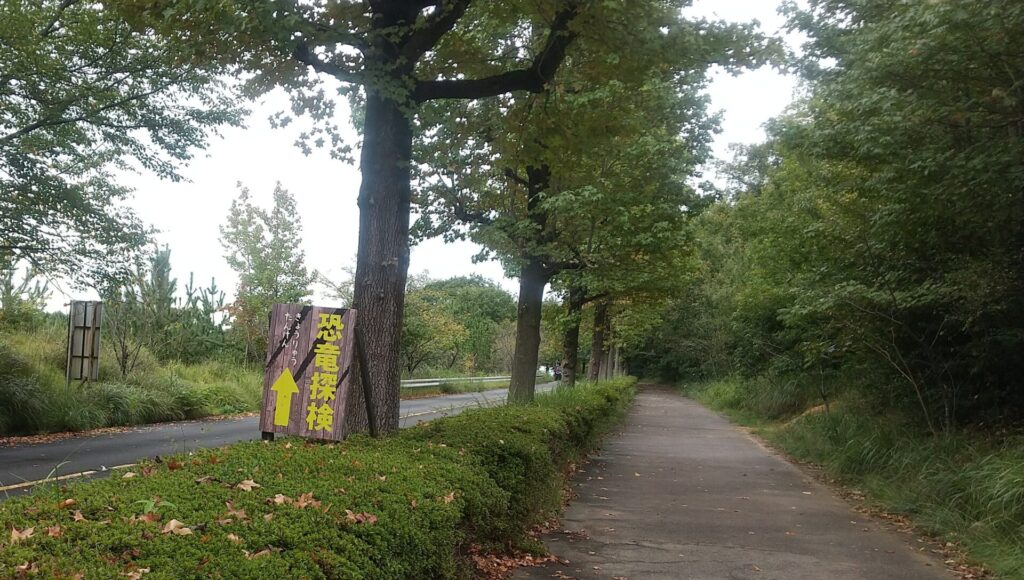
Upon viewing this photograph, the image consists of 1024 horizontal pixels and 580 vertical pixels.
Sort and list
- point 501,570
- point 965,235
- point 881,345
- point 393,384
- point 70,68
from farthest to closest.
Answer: point 70,68
point 881,345
point 965,235
point 393,384
point 501,570

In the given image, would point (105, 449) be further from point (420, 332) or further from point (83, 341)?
point (420, 332)

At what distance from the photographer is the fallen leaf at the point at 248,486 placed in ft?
13.1

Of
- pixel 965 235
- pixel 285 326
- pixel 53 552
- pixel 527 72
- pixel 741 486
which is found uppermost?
pixel 527 72

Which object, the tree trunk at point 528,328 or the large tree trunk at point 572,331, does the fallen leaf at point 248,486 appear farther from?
the large tree trunk at point 572,331

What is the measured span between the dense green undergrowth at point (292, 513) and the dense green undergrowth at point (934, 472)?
14.1ft

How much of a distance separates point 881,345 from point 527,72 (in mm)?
7384

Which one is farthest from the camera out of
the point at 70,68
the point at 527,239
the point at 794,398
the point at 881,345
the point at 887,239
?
the point at 794,398

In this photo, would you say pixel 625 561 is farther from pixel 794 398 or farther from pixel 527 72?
pixel 794 398

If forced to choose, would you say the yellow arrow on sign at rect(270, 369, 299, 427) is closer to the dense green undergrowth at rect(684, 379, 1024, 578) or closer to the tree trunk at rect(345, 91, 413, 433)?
the tree trunk at rect(345, 91, 413, 433)

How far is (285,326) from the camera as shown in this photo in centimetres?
634

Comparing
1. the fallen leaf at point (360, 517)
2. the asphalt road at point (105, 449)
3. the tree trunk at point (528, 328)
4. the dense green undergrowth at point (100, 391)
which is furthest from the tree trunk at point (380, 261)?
the dense green undergrowth at point (100, 391)

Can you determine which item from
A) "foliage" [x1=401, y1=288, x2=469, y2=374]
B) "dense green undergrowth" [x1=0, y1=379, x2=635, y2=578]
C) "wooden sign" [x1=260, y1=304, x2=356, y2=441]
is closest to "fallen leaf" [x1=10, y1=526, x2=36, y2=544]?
"dense green undergrowth" [x1=0, y1=379, x2=635, y2=578]

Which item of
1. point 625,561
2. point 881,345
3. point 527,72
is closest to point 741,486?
point 881,345

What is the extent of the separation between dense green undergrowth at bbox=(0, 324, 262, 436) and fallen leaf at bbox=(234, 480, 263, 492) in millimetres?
11249
